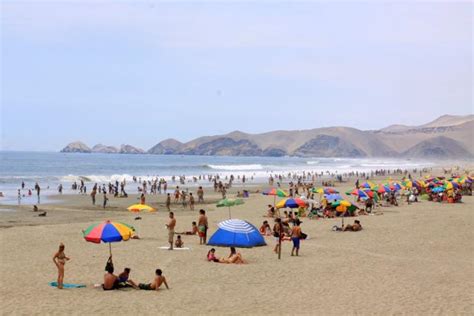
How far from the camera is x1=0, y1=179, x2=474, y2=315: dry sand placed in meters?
11.0

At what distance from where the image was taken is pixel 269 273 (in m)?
14.3

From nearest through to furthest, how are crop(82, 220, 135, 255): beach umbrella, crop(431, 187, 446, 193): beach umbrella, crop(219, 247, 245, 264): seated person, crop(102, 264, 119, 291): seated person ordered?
crop(102, 264, 119, 291): seated person
crop(82, 220, 135, 255): beach umbrella
crop(219, 247, 245, 264): seated person
crop(431, 187, 446, 193): beach umbrella

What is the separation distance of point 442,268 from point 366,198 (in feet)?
40.3

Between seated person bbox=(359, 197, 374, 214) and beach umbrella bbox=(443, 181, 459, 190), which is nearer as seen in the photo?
seated person bbox=(359, 197, 374, 214)

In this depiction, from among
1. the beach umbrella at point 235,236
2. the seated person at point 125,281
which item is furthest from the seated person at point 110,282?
the beach umbrella at point 235,236

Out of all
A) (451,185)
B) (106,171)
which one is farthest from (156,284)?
(106,171)

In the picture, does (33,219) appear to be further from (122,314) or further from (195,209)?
(122,314)

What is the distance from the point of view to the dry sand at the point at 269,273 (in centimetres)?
1103

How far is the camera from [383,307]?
11.0 meters

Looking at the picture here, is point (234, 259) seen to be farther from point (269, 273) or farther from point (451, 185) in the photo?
point (451, 185)

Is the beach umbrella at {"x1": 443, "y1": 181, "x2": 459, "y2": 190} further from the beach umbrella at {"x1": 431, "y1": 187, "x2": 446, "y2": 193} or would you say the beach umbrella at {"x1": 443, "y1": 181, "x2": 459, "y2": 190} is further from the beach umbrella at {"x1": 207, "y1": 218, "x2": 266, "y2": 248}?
the beach umbrella at {"x1": 207, "y1": 218, "x2": 266, "y2": 248}

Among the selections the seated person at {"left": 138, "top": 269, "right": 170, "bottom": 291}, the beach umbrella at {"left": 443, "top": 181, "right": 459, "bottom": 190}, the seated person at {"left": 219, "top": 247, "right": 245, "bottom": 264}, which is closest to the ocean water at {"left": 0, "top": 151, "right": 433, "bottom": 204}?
the seated person at {"left": 219, "top": 247, "right": 245, "bottom": 264}

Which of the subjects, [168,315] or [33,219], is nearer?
[168,315]

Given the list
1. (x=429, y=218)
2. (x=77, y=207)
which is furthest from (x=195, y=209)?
(x=429, y=218)
